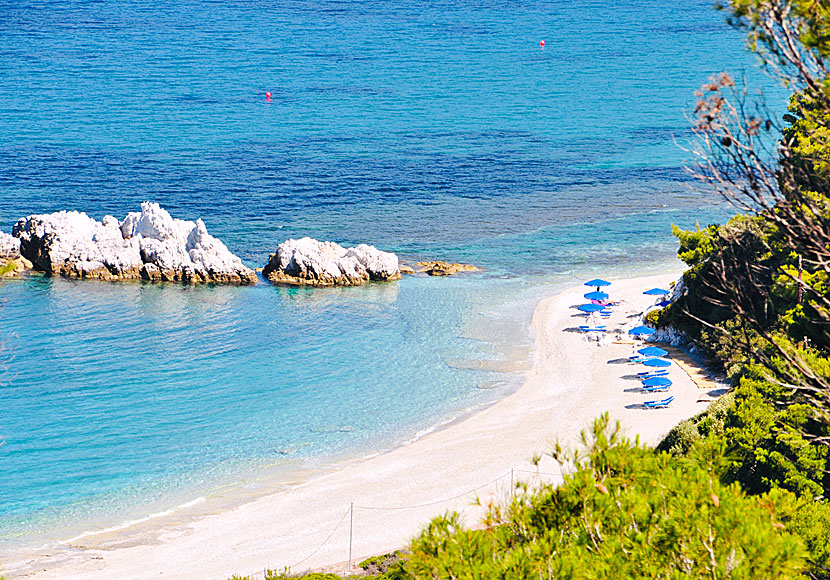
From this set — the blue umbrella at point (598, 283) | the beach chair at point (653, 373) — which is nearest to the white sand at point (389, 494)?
the beach chair at point (653, 373)

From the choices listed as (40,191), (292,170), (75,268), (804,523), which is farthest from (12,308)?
(804,523)

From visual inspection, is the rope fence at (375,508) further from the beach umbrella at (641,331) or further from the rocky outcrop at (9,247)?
the rocky outcrop at (9,247)

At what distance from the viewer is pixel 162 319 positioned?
4516cm

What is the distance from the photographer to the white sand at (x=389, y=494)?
78.8ft

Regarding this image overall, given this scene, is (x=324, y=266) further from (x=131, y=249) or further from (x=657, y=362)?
(x=657, y=362)

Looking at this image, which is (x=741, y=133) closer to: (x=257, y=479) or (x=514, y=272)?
(x=257, y=479)

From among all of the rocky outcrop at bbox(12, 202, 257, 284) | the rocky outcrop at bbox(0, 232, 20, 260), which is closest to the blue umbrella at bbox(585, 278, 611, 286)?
the rocky outcrop at bbox(12, 202, 257, 284)

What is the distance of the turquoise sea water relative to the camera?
1312 inches

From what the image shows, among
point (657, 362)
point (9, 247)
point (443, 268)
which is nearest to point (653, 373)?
point (657, 362)

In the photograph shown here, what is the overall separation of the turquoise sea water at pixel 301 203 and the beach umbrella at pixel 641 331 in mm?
4777

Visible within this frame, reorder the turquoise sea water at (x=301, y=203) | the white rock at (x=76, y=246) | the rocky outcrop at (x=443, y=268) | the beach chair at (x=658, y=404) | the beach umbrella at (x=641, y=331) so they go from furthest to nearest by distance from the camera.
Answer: the rocky outcrop at (x=443, y=268) < the white rock at (x=76, y=246) < the beach umbrella at (x=641, y=331) < the turquoise sea water at (x=301, y=203) < the beach chair at (x=658, y=404)

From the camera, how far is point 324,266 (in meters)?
50.8

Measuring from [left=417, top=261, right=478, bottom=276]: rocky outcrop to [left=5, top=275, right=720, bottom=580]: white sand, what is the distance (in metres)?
14.6

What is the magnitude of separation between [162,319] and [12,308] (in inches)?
311
